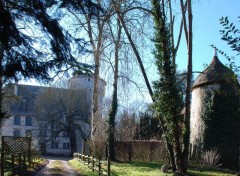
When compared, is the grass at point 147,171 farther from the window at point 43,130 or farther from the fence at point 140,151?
the window at point 43,130

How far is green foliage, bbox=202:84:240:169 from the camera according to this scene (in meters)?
26.3

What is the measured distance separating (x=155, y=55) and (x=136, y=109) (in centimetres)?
3484

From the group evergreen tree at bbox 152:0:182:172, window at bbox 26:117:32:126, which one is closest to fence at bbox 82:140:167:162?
evergreen tree at bbox 152:0:182:172

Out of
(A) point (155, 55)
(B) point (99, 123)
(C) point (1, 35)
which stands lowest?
(B) point (99, 123)

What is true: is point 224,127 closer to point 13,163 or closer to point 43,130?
point 13,163

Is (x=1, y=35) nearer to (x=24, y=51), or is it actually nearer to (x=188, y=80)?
(x=24, y=51)

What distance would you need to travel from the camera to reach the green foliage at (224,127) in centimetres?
2628

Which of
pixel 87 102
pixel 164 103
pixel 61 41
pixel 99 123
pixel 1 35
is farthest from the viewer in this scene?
pixel 87 102

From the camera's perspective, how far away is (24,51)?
8.09 metres

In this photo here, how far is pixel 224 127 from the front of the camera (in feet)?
87.5

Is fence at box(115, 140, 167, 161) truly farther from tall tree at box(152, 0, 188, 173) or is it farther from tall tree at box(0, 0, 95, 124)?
tall tree at box(0, 0, 95, 124)

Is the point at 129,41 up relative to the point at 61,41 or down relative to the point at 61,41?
up

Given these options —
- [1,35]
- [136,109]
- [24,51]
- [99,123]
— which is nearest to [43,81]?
[24,51]

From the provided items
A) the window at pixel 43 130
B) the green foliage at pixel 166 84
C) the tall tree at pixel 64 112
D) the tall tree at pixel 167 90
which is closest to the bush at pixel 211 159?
the tall tree at pixel 167 90
